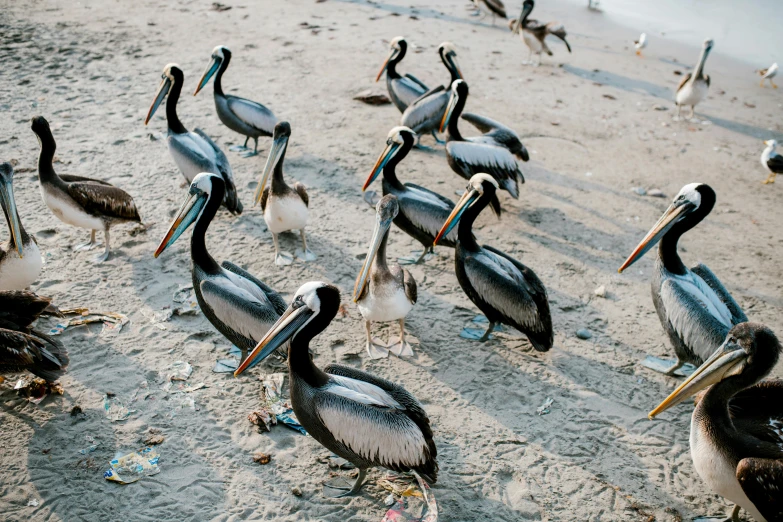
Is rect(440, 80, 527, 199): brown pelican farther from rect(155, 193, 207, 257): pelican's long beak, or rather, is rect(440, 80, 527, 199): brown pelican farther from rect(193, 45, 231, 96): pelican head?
rect(193, 45, 231, 96): pelican head

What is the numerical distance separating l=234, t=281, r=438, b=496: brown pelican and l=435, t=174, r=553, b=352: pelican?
5.07 ft

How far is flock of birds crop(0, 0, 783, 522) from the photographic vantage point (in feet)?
12.4

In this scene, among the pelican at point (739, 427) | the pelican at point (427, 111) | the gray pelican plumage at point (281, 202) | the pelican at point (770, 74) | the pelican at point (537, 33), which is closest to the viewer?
the pelican at point (739, 427)

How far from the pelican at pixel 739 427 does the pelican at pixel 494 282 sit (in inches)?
51.7

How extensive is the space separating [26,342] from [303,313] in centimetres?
198

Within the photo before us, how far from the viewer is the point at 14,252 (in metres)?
5.11

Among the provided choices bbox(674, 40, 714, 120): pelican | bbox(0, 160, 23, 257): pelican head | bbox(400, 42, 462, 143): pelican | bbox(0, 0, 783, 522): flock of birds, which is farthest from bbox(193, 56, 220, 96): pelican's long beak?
bbox(674, 40, 714, 120): pelican

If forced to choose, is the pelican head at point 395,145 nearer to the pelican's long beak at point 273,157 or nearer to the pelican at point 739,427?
the pelican's long beak at point 273,157

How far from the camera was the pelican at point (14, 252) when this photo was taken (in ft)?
16.7

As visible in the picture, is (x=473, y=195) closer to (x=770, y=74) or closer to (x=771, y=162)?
(x=771, y=162)

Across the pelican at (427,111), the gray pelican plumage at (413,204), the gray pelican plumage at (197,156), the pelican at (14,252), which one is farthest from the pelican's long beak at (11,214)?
the pelican at (427,111)

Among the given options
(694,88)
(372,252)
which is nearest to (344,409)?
(372,252)

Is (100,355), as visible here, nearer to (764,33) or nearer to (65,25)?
(65,25)

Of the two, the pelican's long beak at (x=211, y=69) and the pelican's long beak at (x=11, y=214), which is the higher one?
the pelican's long beak at (x=211, y=69)
